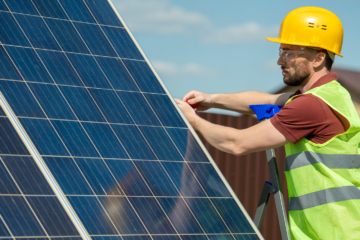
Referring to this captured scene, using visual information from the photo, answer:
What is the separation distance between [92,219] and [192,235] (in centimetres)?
76

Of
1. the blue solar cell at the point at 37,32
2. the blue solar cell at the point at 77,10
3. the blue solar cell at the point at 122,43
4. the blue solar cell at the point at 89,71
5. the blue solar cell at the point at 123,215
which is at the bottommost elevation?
the blue solar cell at the point at 123,215

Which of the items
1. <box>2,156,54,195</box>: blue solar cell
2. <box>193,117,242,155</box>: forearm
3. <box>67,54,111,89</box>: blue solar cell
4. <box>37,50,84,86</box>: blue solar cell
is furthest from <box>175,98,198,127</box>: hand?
<box>2,156,54,195</box>: blue solar cell

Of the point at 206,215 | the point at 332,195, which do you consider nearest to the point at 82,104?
the point at 206,215

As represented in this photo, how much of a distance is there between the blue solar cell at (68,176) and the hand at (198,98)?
175 cm

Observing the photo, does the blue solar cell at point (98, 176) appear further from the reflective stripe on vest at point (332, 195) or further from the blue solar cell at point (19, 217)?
the reflective stripe on vest at point (332, 195)

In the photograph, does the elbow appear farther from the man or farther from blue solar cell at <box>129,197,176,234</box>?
blue solar cell at <box>129,197,176,234</box>

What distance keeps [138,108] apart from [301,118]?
4.61 feet

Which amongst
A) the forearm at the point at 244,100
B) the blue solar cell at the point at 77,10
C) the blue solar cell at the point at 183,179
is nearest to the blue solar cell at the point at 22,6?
the blue solar cell at the point at 77,10

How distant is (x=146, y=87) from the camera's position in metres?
4.37

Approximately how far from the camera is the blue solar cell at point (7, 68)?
375cm

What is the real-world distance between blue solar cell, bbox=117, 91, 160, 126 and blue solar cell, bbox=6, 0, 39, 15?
1.19 metres

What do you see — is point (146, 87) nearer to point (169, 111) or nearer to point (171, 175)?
point (169, 111)

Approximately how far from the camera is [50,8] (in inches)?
180

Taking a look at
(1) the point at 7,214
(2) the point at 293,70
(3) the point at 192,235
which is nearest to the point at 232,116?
(2) the point at 293,70
